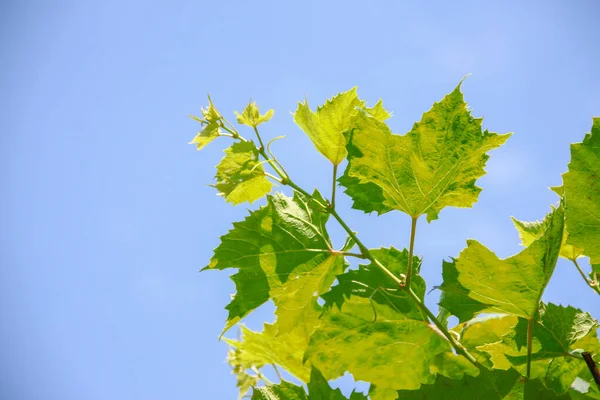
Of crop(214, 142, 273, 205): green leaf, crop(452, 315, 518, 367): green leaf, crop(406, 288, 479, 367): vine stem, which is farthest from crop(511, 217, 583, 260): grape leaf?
crop(214, 142, 273, 205): green leaf

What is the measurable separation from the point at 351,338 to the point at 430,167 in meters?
0.61

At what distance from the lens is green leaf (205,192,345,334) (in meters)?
1.90

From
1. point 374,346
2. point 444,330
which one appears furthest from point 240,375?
point 444,330

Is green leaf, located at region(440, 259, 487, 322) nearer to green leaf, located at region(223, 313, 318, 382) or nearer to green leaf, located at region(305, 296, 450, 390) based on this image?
green leaf, located at region(305, 296, 450, 390)

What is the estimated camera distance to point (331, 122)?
2.00 metres

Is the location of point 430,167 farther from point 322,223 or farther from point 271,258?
point 271,258

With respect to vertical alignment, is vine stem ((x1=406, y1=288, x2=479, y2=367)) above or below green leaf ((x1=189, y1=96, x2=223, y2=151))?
below

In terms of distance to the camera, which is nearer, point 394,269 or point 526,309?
point 526,309

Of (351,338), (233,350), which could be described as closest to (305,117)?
(351,338)

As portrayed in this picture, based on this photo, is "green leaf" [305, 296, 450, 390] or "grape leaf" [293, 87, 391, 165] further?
"grape leaf" [293, 87, 391, 165]

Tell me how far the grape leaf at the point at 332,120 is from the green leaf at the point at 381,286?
16.6 inches

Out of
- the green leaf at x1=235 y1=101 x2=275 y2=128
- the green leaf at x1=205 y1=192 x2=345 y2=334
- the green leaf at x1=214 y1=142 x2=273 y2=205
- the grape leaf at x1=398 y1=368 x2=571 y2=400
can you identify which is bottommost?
the grape leaf at x1=398 y1=368 x2=571 y2=400

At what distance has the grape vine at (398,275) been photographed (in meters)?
1.55

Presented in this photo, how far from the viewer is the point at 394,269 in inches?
75.5
